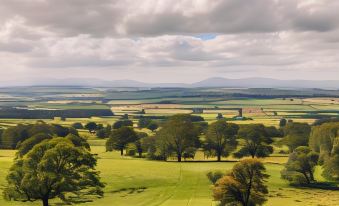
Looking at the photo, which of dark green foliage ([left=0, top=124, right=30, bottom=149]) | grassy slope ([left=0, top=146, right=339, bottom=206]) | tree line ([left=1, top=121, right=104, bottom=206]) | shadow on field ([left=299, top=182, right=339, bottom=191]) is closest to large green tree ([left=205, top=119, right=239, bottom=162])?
grassy slope ([left=0, top=146, right=339, bottom=206])

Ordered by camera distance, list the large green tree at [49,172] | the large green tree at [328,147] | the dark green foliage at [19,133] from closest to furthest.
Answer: the large green tree at [49,172]
the large green tree at [328,147]
the dark green foliage at [19,133]

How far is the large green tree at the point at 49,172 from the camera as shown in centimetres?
5594

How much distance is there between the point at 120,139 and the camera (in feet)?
449

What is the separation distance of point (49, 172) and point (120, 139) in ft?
266

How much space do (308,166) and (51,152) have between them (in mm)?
61957

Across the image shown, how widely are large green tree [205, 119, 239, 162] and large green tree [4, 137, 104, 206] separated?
70.2 m

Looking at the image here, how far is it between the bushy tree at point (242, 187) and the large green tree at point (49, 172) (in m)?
19.1

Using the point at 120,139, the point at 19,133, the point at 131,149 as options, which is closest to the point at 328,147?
the point at 131,149

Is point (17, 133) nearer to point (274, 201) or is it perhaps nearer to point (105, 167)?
point (105, 167)

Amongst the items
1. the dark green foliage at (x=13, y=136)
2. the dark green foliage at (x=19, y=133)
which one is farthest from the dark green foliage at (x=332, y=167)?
the dark green foliage at (x=13, y=136)

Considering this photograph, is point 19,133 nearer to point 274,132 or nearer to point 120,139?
point 120,139

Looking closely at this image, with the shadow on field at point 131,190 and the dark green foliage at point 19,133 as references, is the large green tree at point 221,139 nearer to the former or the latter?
the shadow on field at point 131,190

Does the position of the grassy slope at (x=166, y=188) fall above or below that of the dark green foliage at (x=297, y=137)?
below

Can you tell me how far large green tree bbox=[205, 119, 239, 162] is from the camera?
411 ft
